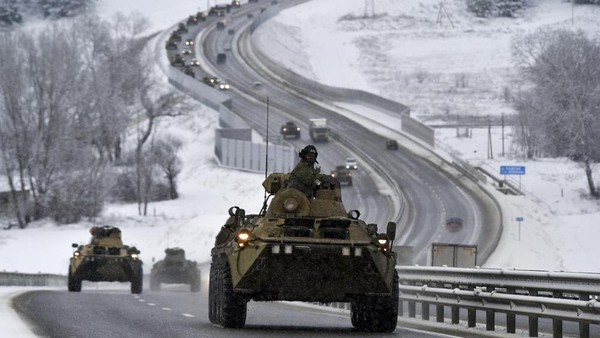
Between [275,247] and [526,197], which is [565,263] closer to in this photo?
[526,197]

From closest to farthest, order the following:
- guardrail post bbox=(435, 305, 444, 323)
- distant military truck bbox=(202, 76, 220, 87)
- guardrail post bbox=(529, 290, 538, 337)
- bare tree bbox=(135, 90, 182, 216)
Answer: guardrail post bbox=(529, 290, 538, 337) < guardrail post bbox=(435, 305, 444, 323) < bare tree bbox=(135, 90, 182, 216) < distant military truck bbox=(202, 76, 220, 87)

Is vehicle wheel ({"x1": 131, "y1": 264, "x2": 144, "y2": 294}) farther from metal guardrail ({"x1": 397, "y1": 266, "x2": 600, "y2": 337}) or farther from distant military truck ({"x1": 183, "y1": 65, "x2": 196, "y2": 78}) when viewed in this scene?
distant military truck ({"x1": 183, "y1": 65, "x2": 196, "y2": 78})

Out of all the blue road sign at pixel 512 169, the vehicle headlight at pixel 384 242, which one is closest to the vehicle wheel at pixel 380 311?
the vehicle headlight at pixel 384 242

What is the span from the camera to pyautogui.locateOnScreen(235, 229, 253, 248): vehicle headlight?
2033 centimetres

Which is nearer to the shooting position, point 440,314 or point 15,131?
point 440,314

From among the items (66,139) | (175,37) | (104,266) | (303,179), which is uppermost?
(175,37)

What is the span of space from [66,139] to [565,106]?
35946mm

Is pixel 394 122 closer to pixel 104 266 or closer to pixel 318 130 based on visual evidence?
pixel 318 130

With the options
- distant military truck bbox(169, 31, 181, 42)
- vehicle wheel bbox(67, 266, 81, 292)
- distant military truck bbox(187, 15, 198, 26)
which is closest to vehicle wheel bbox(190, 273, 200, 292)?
vehicle wheel bbox(67, 266, 81, 292)

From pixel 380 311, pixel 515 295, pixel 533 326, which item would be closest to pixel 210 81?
pixel 380 311

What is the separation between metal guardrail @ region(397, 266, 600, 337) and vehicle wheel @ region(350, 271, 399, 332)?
5.68 feet

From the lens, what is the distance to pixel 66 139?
97.9 meters

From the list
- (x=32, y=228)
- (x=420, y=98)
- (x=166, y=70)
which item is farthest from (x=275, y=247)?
(x=420, y=98)

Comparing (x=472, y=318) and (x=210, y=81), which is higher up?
(x=210, y=81)
